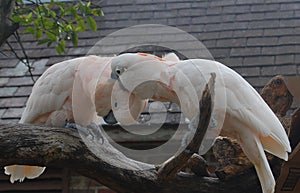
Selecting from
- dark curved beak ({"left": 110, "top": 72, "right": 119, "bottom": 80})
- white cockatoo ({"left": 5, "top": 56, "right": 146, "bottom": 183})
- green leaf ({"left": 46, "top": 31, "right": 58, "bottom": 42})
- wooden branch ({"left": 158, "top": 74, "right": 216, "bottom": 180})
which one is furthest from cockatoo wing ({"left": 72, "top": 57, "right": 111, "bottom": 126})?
green leaf ({"left": 46, "top": 31, "right": 58, "bottom": 42})

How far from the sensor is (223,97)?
2.59 m

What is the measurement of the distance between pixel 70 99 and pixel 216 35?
251cm

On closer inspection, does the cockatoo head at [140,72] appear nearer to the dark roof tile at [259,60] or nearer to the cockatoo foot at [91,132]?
the cockatoo foot at [91,132]

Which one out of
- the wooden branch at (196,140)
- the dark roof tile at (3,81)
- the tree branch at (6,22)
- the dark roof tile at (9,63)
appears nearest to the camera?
the wooden branch at (196,140)

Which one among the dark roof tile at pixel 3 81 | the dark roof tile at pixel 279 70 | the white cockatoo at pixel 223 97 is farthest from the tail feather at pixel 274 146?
the dark roof tile at pixel 3 81

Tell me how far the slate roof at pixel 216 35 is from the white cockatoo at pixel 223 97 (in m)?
1.92

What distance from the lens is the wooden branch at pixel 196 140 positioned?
87.3 inches

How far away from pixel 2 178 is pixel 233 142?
2343mm

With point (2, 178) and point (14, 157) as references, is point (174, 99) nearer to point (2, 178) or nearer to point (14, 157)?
point (14, 157)

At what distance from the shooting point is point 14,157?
2.40m

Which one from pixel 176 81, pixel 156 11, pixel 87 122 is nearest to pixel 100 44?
pixel 156 11

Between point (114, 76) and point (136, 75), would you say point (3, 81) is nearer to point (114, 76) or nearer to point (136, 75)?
point (114, 76)

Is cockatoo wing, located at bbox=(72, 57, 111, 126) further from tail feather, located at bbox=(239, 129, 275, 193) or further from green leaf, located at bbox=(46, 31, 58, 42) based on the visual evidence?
green leaf, located at bbox=(46, 31, 58, 42)

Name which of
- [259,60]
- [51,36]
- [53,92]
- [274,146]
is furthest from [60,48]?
[274,146]
